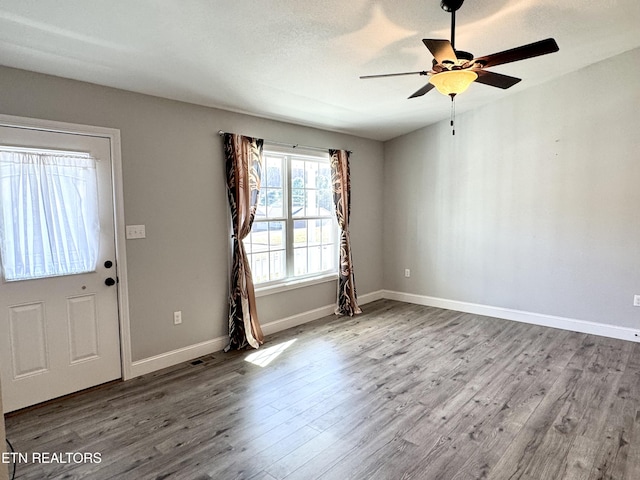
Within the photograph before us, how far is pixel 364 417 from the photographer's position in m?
2.59

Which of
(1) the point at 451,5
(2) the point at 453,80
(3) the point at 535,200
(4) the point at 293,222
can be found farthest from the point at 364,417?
(3) the point at 535,200

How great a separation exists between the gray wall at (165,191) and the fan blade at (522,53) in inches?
98.3

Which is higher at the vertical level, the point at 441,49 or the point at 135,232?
the point at 441,49

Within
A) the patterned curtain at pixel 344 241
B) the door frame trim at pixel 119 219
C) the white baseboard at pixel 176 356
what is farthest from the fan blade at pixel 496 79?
the white baseboard at pixel 176 356

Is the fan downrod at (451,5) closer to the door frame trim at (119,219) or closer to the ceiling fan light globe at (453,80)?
the ceiling fan light globe at (453,80)

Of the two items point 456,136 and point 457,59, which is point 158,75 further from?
point 456,136

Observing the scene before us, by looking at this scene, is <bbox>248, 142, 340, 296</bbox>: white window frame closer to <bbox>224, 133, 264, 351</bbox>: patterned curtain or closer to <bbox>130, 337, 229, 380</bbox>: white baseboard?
<bbox>224, 133, 264, 351</bbox>: patterned curtain

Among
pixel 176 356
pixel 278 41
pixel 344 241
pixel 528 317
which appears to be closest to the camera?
pixel 278 41

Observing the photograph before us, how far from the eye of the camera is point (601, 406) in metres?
2.69

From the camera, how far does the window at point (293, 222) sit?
168 inches

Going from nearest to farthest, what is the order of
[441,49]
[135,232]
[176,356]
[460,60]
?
[441,49], [460,60], [135,232], [176,356]

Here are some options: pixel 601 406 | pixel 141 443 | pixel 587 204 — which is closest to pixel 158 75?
pixel 141 443

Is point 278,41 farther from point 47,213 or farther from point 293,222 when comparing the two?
point 293,222

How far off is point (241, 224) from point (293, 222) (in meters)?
0.89
